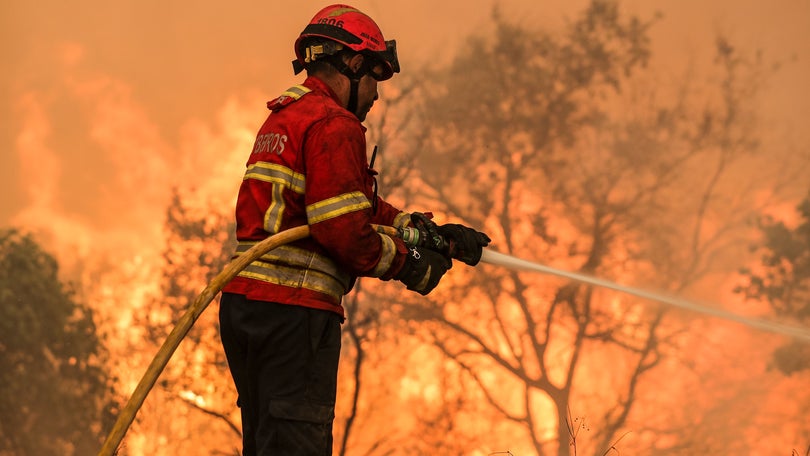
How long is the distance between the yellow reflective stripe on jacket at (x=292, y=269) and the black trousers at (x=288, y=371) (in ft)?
0.31

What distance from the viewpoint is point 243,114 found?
14.6 m

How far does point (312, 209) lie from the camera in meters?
3.76

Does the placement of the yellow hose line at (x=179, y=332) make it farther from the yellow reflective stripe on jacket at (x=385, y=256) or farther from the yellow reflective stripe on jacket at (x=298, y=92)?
the yellow reflective stripe on jacket at (x=298, y=92)

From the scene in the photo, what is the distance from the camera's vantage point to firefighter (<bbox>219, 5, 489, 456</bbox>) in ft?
12.3

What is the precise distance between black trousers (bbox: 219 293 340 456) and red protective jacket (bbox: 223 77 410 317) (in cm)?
6

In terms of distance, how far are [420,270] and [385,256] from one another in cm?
20

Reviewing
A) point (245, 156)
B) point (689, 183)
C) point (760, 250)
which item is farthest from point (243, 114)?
point (760, 250)

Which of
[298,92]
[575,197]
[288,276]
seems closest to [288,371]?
[288,276]

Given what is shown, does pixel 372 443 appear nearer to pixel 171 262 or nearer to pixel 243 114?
pixel 171 262

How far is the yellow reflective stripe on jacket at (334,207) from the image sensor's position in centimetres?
373

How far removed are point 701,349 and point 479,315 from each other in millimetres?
3251

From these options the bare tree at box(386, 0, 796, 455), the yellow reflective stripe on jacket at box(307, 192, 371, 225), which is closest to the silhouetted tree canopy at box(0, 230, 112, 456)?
the bare tree at box(386, 0, 796, 455)

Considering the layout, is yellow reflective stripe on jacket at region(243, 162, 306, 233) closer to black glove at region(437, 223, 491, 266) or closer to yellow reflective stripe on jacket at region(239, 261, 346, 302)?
yellow reflective stripe on jacket at region(239, 261, 346, 302)

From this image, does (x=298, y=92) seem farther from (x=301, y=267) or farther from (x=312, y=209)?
(x=301, y=267)
